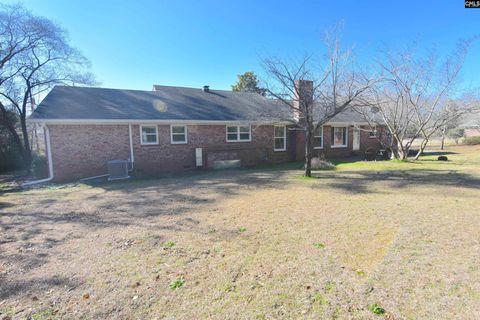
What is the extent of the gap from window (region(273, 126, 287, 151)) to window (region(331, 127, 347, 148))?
4.10 m

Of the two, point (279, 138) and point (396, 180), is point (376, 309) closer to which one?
point (396, 180)

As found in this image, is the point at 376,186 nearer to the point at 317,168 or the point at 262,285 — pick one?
the point at 317,168

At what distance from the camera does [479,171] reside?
10.1m

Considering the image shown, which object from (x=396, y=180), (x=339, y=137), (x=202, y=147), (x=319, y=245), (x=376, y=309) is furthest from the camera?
(x=339, y=137)

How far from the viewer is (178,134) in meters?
13.0

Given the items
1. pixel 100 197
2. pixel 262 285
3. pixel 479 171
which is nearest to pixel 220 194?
pixel 100 197

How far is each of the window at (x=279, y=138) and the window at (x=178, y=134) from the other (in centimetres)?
556

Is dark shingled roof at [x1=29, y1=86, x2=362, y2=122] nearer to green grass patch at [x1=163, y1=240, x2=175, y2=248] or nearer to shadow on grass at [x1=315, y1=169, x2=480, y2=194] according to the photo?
shadow on grass at [x1=315, y1=169, x2=480, y2=194]

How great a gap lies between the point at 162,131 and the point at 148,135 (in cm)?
69

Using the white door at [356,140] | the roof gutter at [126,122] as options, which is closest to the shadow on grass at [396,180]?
the roof gutter at [126,122]

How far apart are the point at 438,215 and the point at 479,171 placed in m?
7.42

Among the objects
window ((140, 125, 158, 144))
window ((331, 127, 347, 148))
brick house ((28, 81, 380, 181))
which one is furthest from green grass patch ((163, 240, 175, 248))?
window ((331, 127, 347, 148))

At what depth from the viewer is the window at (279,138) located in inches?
615
